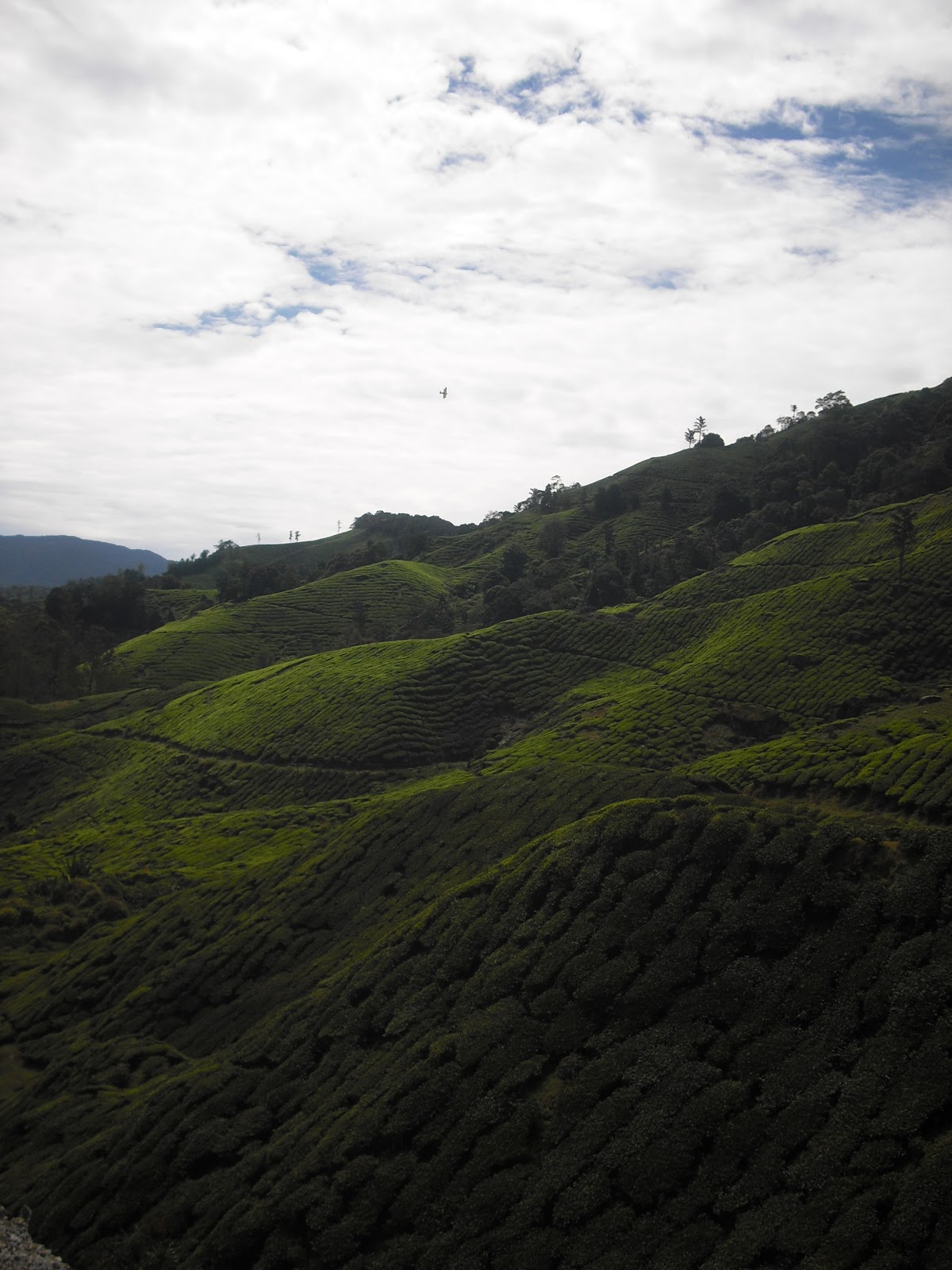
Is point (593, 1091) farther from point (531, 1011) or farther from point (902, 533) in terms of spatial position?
point (902, 533)

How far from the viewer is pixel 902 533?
8200 cm

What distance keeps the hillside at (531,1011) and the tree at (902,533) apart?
53.5 feet

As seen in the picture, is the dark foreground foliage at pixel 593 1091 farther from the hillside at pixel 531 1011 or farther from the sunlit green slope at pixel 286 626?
the sunlit green slope at pixel 286 626

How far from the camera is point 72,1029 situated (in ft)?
124

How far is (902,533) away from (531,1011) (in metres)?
70.6

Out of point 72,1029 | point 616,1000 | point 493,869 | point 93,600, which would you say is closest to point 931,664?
point 493,869

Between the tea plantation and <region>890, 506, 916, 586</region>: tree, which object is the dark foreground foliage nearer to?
the tea plantation

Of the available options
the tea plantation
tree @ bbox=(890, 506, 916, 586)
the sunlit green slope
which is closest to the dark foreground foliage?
the tea plantation

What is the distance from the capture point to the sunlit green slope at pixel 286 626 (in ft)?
383

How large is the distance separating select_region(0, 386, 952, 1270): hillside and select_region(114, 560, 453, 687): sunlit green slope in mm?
50490

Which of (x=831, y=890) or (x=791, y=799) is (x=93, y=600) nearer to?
(x=791, y=799)

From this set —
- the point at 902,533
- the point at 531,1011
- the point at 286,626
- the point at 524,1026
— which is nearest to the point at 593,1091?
the point at 524,1026

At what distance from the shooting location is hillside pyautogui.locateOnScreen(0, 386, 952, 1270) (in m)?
18.8

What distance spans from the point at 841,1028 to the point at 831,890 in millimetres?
3760
